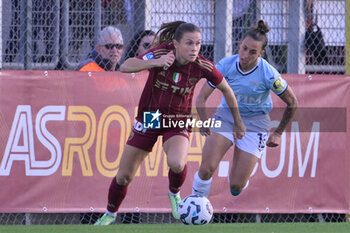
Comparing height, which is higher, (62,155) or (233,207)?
(62,155)

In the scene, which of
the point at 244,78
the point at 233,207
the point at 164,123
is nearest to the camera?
the point at 164,123

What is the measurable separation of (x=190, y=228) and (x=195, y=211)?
2.65 feet

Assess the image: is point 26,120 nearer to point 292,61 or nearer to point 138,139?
point 138,139

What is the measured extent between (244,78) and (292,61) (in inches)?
61.0

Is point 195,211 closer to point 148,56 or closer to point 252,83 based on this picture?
point 148,56

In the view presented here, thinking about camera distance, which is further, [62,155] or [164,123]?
[62,155]

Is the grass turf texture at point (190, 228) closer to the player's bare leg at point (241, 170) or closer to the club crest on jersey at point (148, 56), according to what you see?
the player's bare leg at point (241, 170)

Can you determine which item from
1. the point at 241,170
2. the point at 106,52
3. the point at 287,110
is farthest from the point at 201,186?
the point at 106,52

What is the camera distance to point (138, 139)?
7.38 m

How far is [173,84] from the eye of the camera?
24.2 ft

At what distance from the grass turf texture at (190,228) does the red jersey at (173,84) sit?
108 cm

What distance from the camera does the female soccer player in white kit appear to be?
7984 mm

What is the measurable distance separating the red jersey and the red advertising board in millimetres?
1185

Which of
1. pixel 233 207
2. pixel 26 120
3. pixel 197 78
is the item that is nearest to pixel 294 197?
pixel 233 207
